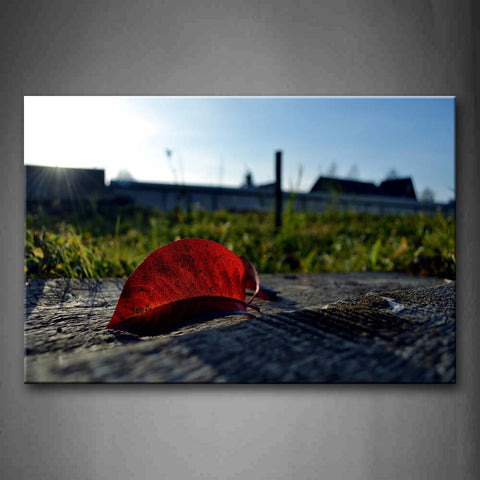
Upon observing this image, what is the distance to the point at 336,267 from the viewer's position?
1646 millimetres

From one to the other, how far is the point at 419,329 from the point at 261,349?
36 centimetres

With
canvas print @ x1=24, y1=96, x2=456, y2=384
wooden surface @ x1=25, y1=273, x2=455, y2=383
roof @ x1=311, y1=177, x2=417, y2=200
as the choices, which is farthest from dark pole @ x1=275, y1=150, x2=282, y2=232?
wooden surface @ x1=25, y1=273, x2=455, y2=383

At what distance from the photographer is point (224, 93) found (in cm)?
130

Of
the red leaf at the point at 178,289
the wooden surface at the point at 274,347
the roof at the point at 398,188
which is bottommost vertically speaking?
the wooden surface at the point at 274,347

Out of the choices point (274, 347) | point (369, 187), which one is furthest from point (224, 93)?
point (274, 347)

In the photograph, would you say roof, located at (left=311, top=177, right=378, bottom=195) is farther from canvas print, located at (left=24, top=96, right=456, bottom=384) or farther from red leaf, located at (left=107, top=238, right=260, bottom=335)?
red leaf, located at (left=107, top=238, right=260, bottom=335)

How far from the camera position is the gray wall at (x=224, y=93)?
118 centimetres

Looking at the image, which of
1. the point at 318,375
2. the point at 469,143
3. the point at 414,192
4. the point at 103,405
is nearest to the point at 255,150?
the point at 414,192

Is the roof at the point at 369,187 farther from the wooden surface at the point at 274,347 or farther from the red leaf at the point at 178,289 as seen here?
the red leaf at the point at 178,289

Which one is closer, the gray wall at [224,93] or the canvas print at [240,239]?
the canvas print at [240,239]

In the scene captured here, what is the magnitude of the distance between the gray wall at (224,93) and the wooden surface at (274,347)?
209 mm

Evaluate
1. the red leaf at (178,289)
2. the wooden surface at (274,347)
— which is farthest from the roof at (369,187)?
the red leaf at (178,289)

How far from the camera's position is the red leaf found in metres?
0.95

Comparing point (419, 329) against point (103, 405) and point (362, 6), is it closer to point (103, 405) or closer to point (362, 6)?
point (103, 405)
